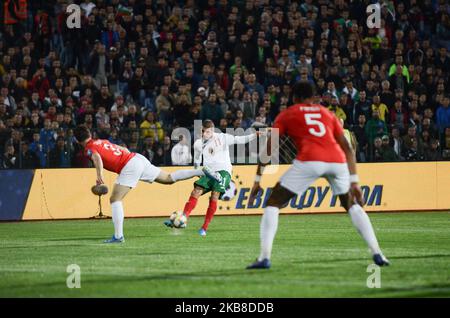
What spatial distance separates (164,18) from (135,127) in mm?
5117

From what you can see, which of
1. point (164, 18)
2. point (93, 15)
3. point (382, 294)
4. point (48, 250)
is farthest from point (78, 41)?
point (382, 294)

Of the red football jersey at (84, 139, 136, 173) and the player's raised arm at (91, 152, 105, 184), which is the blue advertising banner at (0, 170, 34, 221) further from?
the player's raised arm at (91, 152, 105, 184)

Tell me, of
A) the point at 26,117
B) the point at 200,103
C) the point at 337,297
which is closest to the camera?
the point at 337,297

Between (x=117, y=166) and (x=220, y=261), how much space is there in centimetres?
497

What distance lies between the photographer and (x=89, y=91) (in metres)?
26.4

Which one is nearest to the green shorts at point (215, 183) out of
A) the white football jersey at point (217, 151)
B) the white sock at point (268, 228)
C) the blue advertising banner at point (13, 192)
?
the white football jersey at point (217, 151)

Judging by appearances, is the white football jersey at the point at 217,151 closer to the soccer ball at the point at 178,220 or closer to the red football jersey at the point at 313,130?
the soccer ball at the point at 178,220

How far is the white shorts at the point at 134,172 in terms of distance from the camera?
1811cm

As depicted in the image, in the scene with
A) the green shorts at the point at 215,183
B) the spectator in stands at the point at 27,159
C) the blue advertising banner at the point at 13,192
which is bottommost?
the blue advertising banner at the point at 13,192

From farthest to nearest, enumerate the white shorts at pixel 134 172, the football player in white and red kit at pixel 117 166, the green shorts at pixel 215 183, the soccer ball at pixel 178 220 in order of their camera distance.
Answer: the green shorts at pixel 215 183
the soccer ball at pixel 178 220
the white shorts at pixel 134 172
the football player in white and red kit at pixel 117 166

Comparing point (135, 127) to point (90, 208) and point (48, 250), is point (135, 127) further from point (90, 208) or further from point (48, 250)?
point (48, 250)

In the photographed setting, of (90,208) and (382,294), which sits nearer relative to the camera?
(382,294)

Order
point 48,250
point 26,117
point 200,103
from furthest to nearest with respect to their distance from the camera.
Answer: point 200,103 → point 26,117 → point 48,250

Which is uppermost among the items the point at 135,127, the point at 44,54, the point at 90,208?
the point at 44,54
